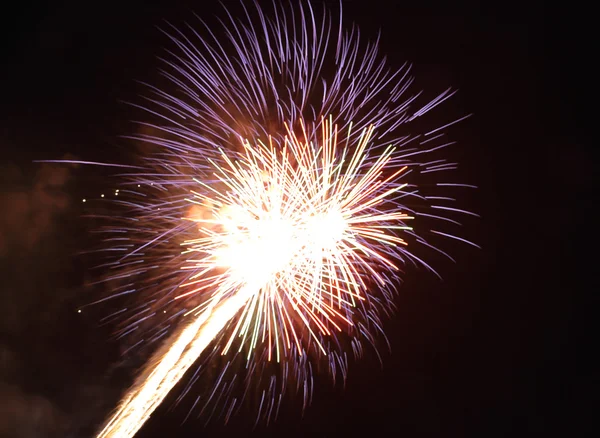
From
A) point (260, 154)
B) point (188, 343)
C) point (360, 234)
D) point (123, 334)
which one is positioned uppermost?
point (260, 154)

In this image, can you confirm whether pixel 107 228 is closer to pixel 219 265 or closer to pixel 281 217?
pixel 219 265

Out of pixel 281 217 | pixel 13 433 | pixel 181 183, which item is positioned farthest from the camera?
pixel 13 433

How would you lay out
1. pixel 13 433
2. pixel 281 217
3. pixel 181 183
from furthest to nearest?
pixel 13 433 → pixel 181 183 → pixel 281 217

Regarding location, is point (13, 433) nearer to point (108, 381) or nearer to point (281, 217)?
point (108, 381)

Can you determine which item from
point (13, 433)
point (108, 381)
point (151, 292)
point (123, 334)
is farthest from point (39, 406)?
point (151, 292)

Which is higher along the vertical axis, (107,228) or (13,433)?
(107,228)

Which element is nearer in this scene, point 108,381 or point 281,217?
point 281,217
